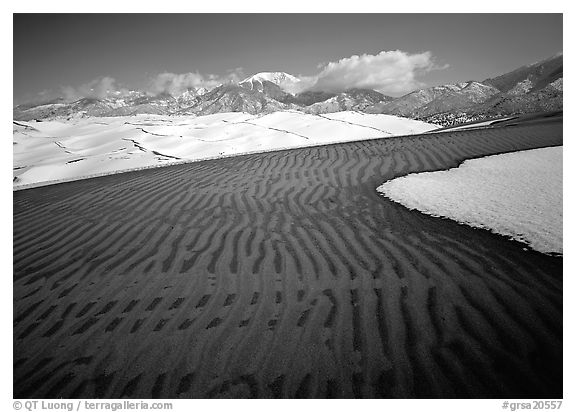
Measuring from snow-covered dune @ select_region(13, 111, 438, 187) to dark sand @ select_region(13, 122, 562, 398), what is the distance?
985 centimetres

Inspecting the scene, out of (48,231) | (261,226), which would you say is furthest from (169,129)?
(261,226)

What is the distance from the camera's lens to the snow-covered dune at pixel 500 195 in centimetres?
511

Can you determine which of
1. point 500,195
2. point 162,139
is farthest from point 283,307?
point 162,139

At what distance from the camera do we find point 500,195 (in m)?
6.75

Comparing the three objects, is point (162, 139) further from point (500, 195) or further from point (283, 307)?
point (283, 307)

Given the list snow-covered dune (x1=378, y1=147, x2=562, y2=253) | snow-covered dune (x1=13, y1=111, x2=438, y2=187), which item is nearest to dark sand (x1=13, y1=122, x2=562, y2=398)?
snow-covered dune (x1=378, y1=147, x2=562, y2=253)

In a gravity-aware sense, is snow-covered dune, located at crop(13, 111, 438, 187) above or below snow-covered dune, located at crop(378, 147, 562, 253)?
above

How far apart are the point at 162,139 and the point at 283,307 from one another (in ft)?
68.7

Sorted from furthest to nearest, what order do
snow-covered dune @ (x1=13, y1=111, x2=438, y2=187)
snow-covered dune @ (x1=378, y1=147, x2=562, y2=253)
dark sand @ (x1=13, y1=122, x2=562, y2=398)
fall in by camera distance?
snow-covered dune @ (x1=13, y1=111, x2=438, y2=187) < snow-covered dune @ (x1=378, y1=147, x2=562, y2=253) < dark sand @ (x1=13, y1=122, x2=562, y2=398)

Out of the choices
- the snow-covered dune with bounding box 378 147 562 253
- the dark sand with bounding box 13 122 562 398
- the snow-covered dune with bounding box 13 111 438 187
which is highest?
the snow-covered dune with bounding box 13 111 438 187

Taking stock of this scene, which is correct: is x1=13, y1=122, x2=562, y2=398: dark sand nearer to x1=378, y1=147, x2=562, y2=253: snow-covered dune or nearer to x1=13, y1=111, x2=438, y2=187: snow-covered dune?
x1=378, y1=147, x2=562, y2=253: snow-covered dune

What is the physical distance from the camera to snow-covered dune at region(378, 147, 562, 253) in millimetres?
5113
